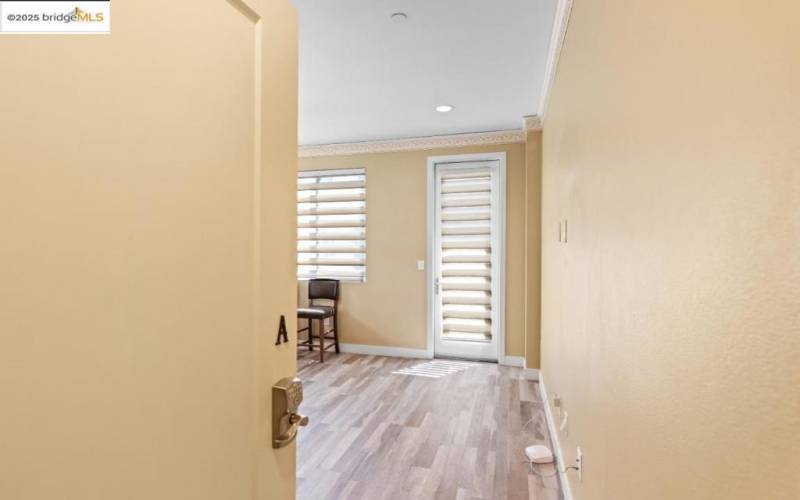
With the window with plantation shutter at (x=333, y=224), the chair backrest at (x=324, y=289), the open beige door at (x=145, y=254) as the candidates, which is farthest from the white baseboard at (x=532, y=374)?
the open beige door at (x=145, y=254)

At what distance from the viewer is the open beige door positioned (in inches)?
17.9

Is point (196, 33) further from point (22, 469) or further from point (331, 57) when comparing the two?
point (331, 57)

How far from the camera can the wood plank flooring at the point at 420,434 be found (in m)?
2.26

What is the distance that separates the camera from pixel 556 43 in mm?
2395

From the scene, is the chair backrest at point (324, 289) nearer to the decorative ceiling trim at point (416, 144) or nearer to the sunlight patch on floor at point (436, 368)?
the sunlight patch on floor at point (436, 368)

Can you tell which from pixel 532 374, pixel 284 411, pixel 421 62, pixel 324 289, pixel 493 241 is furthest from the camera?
pixel 324 289

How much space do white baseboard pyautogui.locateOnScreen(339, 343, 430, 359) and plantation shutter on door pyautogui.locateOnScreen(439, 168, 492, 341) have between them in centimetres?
40

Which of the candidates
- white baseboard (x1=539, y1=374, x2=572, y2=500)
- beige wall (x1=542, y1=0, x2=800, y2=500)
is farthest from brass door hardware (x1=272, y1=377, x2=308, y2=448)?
white baseboard (x1=539, y1=374, x2=572, y2=500)

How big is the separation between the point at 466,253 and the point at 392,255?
91 cm

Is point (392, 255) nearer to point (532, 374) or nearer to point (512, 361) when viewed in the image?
point (512, 361)

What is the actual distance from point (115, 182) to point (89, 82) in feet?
0.42

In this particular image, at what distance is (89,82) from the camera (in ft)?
1.70

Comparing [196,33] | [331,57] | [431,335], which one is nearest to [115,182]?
[196,33]

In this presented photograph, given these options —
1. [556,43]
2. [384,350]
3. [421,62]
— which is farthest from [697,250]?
[384,350]
